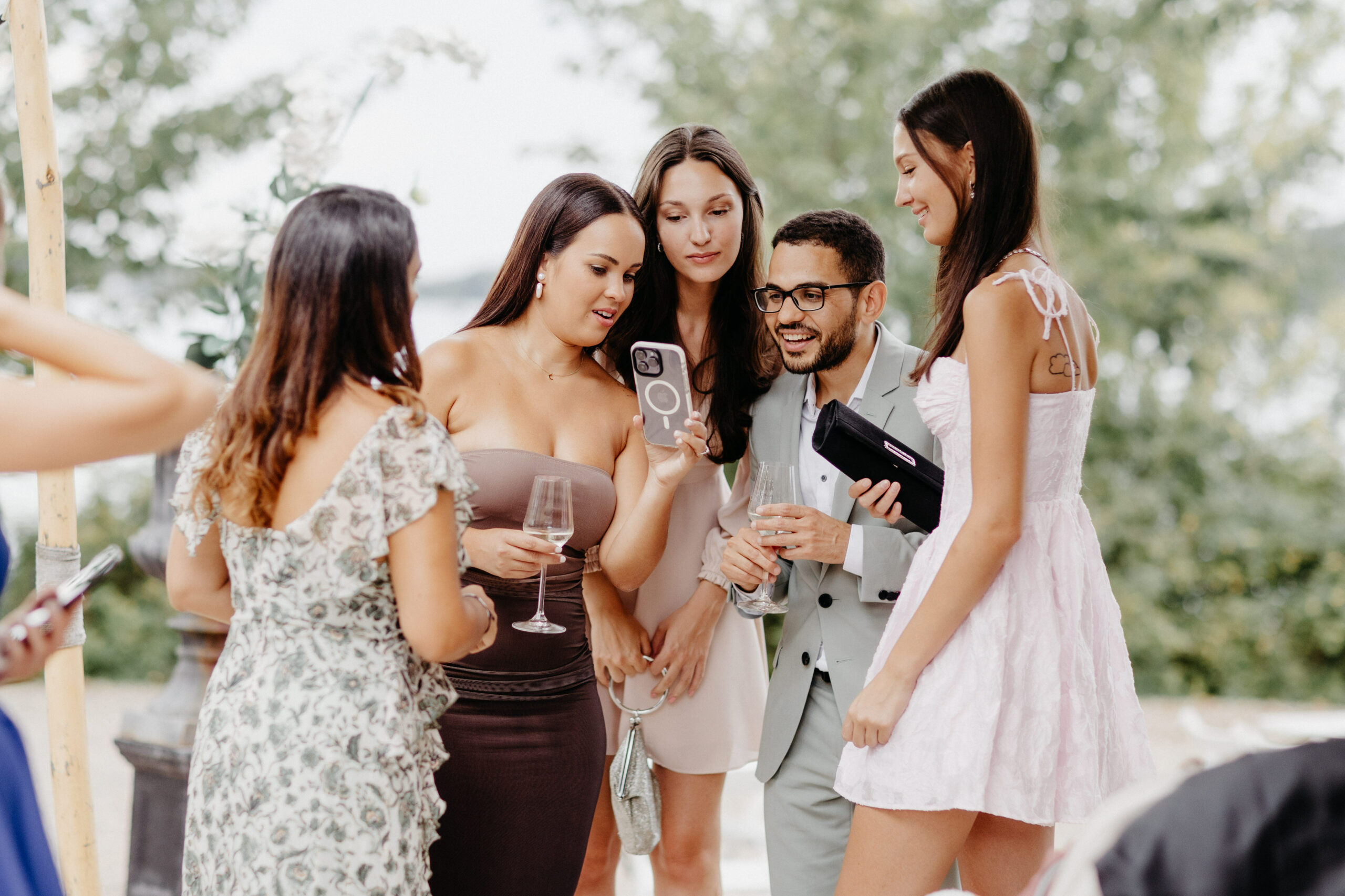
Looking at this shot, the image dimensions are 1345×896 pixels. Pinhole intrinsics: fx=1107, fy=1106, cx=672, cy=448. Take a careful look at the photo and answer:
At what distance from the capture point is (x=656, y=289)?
2992mm

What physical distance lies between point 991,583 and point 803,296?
2.76 feet

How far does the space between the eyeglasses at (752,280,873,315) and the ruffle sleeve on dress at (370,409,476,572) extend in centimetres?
108

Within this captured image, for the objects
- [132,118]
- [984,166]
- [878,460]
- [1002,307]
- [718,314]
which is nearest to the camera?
[1002,307]

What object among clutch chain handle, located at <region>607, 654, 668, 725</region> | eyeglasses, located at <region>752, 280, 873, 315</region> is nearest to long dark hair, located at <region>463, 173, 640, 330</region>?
eyeglasses, located at <region>752, 280, 873, 315</region>

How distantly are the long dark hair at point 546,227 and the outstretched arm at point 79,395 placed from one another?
1.33 metres

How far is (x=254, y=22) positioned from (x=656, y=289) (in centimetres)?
760

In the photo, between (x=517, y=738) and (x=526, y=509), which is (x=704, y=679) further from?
(x=526, y=509)

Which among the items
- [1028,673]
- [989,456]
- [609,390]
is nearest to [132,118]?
[609,390]

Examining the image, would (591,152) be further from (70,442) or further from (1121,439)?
(70,442)

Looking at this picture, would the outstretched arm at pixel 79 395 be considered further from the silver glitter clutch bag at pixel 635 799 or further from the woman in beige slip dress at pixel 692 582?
the silver glitter clutch bag at pixel 635 799

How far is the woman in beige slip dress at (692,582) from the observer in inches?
113

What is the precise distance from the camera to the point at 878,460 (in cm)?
229

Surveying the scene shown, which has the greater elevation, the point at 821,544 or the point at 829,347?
the point at 829,347

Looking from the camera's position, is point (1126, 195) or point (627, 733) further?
point (1126, 195)
